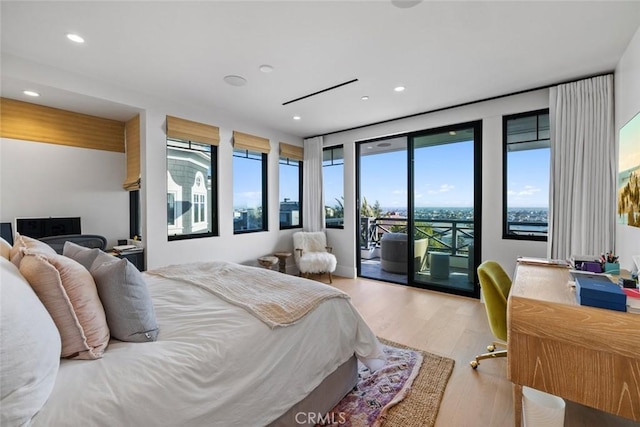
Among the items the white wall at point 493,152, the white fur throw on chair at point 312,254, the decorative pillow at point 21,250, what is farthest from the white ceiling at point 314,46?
the white fur throw on chair at point 312,254

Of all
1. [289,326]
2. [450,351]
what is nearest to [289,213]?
[450,351]

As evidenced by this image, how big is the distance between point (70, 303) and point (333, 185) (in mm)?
4483

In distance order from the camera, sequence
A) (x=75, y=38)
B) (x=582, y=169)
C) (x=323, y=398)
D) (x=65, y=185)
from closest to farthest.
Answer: (x=323, y=398), (x=75, y=38), (x=582, y=169), (x=65, y=185)

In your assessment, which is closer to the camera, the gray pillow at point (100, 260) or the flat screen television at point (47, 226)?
the gray pillow at point (100, 260)

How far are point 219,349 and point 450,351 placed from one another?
2.13m

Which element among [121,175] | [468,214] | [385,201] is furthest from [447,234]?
[121,175]

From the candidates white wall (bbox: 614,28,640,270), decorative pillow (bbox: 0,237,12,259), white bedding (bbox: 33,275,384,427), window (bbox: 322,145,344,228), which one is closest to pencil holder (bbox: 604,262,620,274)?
white wall (bbox: 614,28,640,270)

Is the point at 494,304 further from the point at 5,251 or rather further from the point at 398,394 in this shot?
the point at 5,251

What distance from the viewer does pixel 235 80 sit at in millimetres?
2961

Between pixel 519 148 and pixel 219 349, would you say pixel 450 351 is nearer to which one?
pixel 219 349

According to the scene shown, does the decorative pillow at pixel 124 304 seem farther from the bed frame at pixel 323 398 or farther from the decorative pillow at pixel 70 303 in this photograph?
the bed frame at pixel 323 398

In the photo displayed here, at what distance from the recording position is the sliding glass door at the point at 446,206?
12.6 ft

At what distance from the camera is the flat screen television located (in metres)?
2.99

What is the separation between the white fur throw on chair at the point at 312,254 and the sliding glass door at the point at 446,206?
1.37 meters
